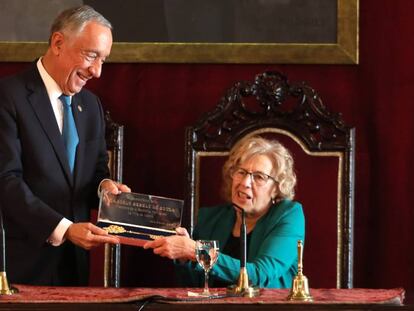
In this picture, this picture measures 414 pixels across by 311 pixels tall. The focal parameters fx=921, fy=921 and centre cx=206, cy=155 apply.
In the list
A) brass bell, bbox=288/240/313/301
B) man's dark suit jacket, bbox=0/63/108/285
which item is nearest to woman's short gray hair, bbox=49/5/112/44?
man's dark suit jacket, bbox=0/63/108/285

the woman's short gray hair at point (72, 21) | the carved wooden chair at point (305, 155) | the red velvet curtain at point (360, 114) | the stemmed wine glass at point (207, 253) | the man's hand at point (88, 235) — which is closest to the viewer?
the stemmed wine glass at point (207, 253)

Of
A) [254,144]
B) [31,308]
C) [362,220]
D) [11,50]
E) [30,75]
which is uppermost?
[11,50]

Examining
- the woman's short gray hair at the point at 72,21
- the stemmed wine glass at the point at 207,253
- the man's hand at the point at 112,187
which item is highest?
the woman's short gray hair at the point at 72,21

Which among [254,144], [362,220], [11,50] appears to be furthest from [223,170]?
[11,50]

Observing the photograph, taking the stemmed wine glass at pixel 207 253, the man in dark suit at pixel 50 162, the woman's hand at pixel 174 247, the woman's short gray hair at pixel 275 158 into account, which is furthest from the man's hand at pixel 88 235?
the woman's short gray hair at pixel 275 158

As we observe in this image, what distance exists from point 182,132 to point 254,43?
21.8 inches

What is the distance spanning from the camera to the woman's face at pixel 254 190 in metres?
3.70

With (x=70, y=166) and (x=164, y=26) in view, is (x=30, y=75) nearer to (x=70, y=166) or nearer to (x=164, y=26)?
(x=70, y=166)

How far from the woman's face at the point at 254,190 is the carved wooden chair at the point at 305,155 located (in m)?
0.31

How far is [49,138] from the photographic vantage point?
11.8 feet

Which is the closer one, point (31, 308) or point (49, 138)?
point (31, 308)

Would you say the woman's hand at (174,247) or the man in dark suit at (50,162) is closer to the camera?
the woman's hand at (174,247)

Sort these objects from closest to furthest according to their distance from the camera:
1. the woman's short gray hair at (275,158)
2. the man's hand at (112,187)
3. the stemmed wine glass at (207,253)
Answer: the stemmed wine glass at (207,253) → the man's hand at (112,187) → the woman's short gray hair at (275,158)

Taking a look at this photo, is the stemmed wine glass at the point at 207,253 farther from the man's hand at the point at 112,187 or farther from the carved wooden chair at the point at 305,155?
the carved wooden chair at the point at 305,155
